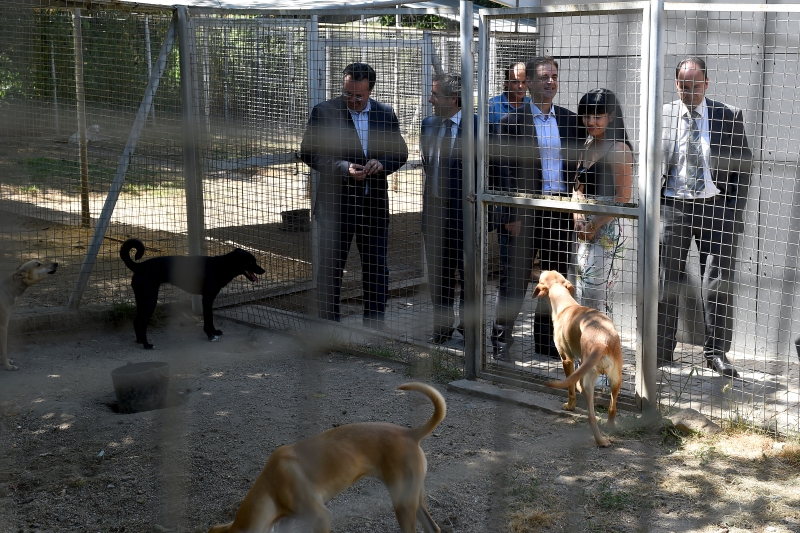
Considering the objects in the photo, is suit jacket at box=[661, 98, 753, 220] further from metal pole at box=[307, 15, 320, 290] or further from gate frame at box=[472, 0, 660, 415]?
metal pole at box=[307, 15, 320, 290]

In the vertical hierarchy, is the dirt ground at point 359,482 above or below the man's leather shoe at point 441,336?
below

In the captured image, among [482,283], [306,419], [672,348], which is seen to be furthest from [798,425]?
[306,419]

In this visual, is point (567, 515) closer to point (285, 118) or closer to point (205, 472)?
point (205, 472)

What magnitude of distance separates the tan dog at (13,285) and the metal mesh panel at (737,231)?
4083mm

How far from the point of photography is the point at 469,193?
16.1 feet

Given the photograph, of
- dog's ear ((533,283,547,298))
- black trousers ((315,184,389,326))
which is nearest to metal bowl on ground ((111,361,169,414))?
black trousers ((315,184,389,326))

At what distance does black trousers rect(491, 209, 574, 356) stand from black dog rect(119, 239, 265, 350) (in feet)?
6.33

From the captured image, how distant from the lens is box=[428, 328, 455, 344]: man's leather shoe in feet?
18.9

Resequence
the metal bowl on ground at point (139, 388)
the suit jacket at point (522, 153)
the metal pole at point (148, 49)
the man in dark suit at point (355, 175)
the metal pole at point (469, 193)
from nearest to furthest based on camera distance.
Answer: the metal bowl on ground at point (139, 388) → the metal pole at point (469, 193) → the suit jacket at point (522, 153) → the man in dark suit at point (355, 175) → the metal pole at point (148, 49)

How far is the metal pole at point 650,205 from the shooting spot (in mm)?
4160

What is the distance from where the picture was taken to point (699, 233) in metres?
5.15

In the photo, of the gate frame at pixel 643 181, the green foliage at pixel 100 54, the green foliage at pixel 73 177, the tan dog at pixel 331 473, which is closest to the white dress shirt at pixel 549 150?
the gate frame at pixel 643 181

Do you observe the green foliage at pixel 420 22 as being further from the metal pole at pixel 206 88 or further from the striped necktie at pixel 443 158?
the striped necktie at pixel 443 158

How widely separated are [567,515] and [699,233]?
2.40 meters
